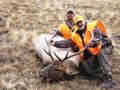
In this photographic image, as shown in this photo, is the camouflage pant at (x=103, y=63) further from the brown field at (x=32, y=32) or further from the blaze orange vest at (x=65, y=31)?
the blaze orange vest at (x=65, y=31)

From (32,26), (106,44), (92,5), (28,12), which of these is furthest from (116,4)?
(106,44)

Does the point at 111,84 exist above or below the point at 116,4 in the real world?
below

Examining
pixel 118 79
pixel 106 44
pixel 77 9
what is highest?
pixel 77 9

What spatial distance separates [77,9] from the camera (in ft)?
37.5

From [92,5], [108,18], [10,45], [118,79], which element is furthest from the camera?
[92,5]

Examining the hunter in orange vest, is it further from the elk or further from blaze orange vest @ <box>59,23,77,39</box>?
blaze orange vest @ <box>59,23,77,39</box>

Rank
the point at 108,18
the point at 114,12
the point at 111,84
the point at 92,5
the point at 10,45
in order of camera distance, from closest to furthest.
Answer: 1. the point at 111,84
2. the point at 10,45
3. the point at 108,18
4. the point at 114,12
5. the point at 92,5

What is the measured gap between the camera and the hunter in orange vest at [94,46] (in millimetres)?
4453

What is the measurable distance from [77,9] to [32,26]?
405 centimetres

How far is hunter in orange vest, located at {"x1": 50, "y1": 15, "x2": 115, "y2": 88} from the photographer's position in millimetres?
4453

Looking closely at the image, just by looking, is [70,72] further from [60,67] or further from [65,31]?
[65,31]

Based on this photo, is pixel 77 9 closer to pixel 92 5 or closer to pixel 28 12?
pixel 92 5

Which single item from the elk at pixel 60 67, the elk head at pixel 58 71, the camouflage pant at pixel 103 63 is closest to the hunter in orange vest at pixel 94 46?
the camouflage pant at pixel 103 63

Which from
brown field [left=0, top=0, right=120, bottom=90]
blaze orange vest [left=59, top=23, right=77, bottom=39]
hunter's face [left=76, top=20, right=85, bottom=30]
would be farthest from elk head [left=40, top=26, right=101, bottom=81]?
blaze orange vest [left=59, top=23, right=77, bottom=39]
